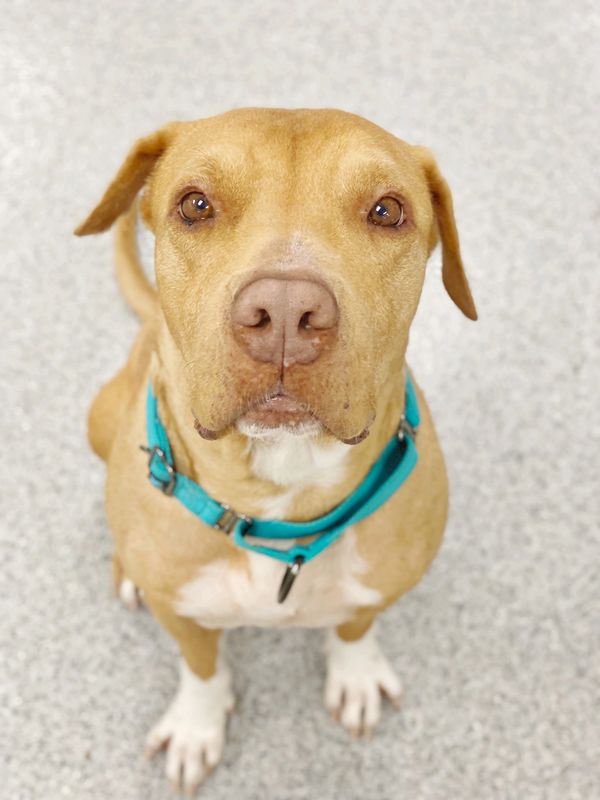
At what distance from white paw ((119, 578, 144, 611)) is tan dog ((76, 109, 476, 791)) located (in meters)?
0.36

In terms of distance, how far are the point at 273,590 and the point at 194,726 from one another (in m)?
0.63

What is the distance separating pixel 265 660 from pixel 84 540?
1.78 ft

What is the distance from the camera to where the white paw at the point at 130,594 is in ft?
7.09

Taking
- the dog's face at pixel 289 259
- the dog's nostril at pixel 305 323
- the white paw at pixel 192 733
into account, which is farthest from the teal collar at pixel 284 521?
the white paw at pixel 192 733

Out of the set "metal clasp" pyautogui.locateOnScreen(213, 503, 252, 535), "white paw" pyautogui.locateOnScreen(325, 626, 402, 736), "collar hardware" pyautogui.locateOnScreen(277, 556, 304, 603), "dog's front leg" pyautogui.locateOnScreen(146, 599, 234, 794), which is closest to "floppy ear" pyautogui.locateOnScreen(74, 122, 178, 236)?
"metal clasp" pyautogui.locateOnScreen(213, 503, 252, 535)

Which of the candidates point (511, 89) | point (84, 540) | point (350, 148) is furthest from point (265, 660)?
point (511, 89)

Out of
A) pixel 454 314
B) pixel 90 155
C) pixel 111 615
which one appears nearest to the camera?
pixel 111 615

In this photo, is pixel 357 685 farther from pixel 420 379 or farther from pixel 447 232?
pixel 447 232

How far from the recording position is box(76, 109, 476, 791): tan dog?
114cm

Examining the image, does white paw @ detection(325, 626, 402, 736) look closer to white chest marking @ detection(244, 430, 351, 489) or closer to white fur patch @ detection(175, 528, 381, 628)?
white fur patch @ detection(175, 528, 381, 628)

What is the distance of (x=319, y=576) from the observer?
160cm

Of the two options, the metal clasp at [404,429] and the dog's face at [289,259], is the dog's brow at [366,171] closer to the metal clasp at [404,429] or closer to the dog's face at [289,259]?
the dog's face at [289,259]

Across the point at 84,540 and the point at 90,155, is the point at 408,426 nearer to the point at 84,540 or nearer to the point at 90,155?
the point at 84,540

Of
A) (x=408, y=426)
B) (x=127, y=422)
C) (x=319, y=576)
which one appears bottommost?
(x=319, y=576)
